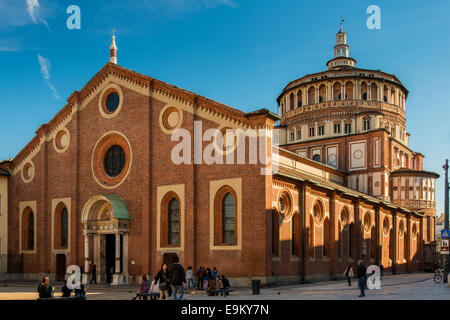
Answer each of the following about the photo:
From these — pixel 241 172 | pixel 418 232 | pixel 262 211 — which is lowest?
pixel 418 232

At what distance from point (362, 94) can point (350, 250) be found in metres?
22.0

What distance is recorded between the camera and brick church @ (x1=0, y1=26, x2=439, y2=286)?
2852 cm

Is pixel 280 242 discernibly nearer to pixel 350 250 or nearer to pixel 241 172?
pixel 241 172

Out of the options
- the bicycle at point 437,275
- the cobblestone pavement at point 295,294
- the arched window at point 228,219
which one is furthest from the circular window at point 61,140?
the bicycle at point 437,275

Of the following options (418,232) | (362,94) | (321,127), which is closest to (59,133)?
(321,127)

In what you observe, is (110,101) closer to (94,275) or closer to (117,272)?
(117,272)

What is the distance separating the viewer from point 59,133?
1513 inches

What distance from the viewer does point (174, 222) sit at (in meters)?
31.6

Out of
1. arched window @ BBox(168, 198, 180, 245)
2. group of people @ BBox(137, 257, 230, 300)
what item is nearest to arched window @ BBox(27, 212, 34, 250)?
arched window @ BBox(168, 198, 180, 245)

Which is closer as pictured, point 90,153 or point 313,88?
point 90,153

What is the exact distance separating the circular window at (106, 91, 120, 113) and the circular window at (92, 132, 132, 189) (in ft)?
6.20

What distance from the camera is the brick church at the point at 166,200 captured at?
28516 mm

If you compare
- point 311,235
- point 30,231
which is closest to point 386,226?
point 311,235
